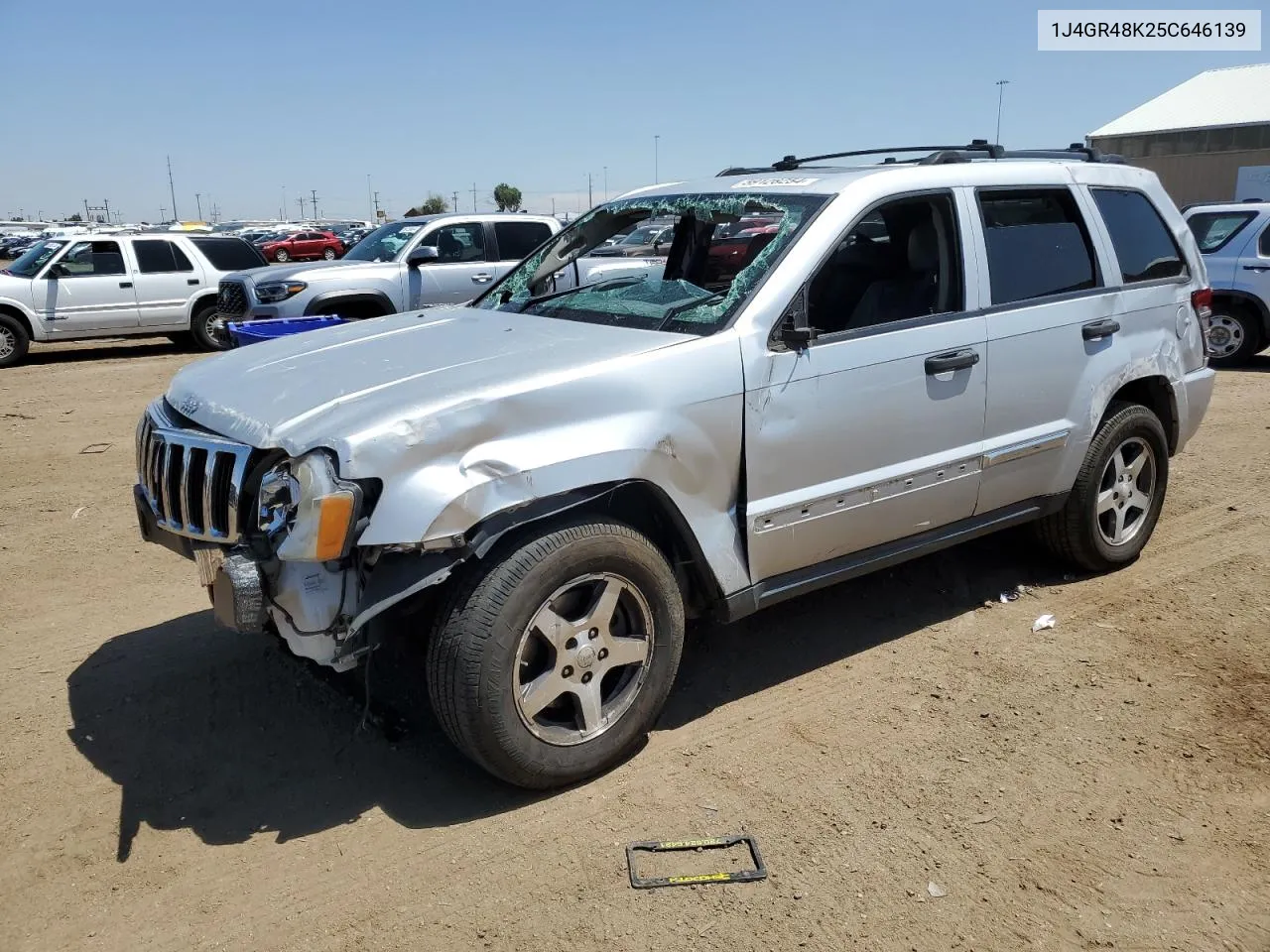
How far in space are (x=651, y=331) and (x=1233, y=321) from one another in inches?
404

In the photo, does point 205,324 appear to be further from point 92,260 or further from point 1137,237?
point 1137,237

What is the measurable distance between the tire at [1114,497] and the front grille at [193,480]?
3.62m

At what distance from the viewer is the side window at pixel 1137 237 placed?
473 cm

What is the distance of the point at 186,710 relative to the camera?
3.79 m

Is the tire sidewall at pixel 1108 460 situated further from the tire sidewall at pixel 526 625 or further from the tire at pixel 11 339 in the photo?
the tire at pixel 11 339

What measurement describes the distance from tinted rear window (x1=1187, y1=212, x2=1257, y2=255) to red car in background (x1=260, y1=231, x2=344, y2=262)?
2811 centimetres

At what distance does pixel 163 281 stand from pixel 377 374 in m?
12.4

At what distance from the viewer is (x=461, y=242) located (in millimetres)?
11875

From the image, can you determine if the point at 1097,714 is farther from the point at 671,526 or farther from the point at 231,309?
the point at 231,309

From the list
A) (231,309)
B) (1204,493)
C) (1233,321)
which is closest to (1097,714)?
(1204,493)

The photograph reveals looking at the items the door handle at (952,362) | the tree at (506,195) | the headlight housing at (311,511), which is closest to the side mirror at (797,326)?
the door handle at (952,362)

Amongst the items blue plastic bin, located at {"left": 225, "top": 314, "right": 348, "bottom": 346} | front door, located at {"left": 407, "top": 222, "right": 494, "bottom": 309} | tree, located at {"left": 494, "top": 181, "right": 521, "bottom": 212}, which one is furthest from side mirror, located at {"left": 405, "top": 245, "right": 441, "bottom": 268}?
tree, located at {"left": 494, "top": 181, "right": 521, "bottom": 212}

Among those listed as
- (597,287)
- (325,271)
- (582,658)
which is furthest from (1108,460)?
(325,271)

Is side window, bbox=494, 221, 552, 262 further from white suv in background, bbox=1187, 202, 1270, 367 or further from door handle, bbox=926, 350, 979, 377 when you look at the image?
door handle, bbox=926, 350, 979, 377
